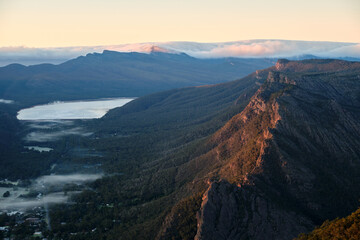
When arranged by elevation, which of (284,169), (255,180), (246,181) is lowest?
(246,181)

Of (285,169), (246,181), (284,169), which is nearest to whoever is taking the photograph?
(246,181)

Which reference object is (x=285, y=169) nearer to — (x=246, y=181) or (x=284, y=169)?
(x=284, y=169)

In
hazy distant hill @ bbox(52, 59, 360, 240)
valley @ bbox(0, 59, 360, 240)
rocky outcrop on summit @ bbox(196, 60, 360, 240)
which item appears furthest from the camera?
valley @ bbox(0, 59, 360, 240)

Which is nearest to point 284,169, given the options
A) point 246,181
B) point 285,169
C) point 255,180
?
point 285,169

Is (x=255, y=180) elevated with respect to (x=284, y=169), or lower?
lower

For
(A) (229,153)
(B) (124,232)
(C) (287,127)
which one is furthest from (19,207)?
(C) (287,127)

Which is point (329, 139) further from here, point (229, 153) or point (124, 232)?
point (124, 232)
